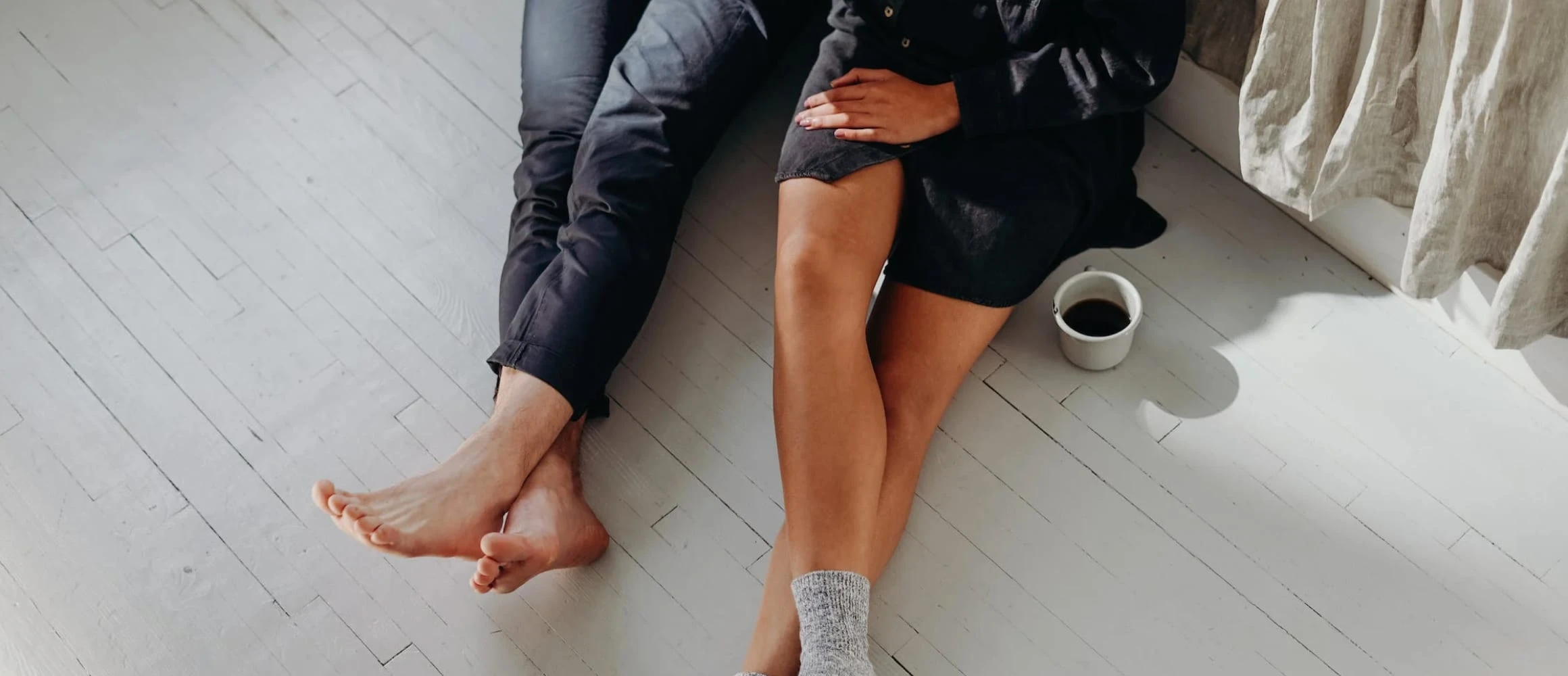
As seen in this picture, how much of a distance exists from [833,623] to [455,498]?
1.47 ft

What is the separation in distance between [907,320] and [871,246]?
0.36 feet

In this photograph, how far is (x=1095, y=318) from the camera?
1.73m

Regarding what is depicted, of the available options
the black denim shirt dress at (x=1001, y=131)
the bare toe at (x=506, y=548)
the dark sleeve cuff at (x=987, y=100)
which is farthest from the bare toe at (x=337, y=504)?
the dark sleeve cuff at (x=987, y=100)

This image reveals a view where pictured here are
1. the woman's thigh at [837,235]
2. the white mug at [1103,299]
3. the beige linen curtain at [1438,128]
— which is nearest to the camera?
the beige linen curtain at [1438,128]

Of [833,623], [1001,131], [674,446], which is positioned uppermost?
[1001,131]

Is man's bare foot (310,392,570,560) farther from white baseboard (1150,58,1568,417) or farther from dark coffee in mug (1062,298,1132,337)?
white baseboard (1150,58,1568,417)

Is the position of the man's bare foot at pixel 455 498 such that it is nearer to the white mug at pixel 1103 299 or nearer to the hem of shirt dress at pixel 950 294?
the hem of shirt dress at pixel 950 294

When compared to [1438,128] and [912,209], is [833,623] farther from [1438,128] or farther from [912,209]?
[1438,128]

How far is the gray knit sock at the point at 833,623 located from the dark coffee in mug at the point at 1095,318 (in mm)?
490

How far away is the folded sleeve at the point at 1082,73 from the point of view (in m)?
1.53

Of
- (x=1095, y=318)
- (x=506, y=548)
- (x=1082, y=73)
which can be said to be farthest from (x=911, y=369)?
(x=506, y=548)

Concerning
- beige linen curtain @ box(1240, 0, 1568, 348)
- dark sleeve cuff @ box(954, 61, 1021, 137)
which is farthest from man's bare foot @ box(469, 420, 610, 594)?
beige linen curtain @ box(1240, 0, 1568, 348)

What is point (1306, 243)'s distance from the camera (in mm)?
1825

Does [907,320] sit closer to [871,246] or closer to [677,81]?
[871,246]
